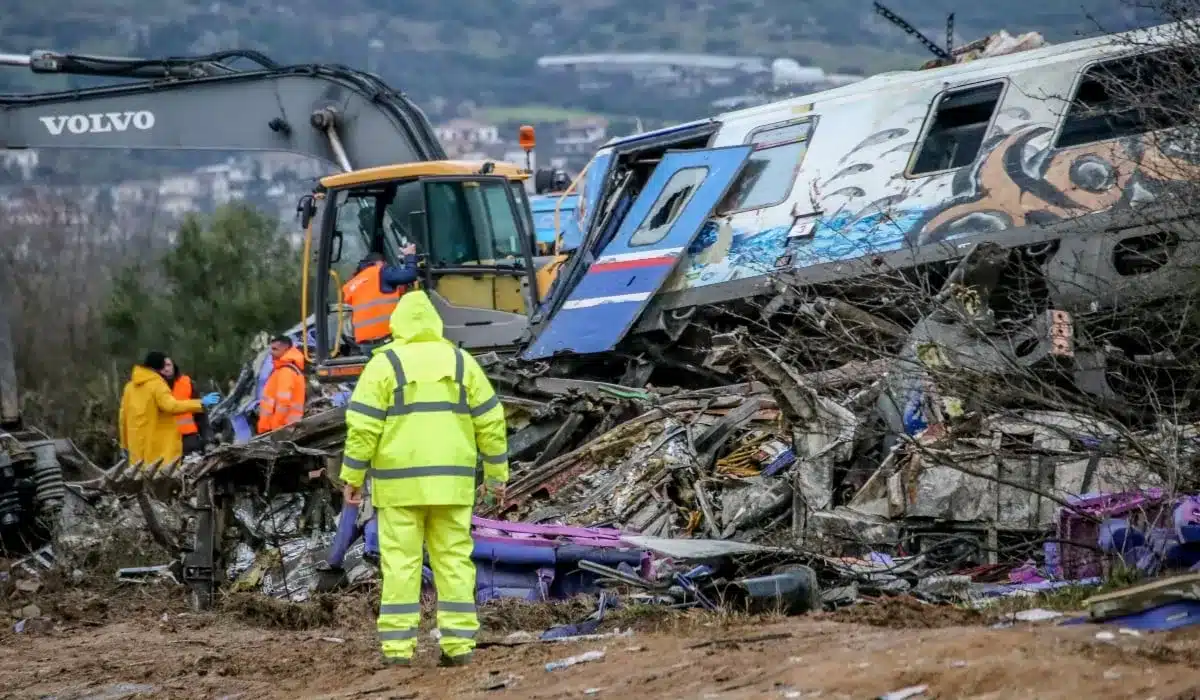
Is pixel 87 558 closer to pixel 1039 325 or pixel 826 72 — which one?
pixel 1039 325

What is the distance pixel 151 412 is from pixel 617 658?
30.2ft

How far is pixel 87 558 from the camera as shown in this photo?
523 inches

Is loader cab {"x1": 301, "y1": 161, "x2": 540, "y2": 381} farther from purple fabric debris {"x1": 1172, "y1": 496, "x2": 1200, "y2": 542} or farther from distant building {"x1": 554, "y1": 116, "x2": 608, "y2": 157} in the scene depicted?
distant building {"x1": 554, "y1": 116, "x2": 608, "y2": 157}

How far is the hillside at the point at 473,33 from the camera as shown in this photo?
68312mm

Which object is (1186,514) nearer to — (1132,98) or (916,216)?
(1132,98)

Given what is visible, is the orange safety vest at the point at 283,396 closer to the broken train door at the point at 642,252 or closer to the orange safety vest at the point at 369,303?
the orange safety vest at the point at 369,303

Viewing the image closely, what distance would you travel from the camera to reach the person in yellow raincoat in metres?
16.0

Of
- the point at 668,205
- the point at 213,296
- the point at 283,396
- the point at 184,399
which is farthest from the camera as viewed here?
the point at 213,296

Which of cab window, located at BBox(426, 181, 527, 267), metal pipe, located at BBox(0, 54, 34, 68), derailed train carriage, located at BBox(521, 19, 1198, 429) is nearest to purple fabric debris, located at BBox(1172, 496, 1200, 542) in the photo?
derailed train carriage, located at BBox(521, 19, 1198, 429)

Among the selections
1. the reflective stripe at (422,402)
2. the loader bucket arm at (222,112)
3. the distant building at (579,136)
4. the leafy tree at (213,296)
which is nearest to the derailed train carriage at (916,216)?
the loader bucket arm at (222,112)

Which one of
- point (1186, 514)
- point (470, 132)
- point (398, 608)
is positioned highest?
point (470, 132)

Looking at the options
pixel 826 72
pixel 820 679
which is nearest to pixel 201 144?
pixel 820 679

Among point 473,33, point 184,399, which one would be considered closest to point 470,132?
point 473,33

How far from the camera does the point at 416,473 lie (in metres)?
8.27
